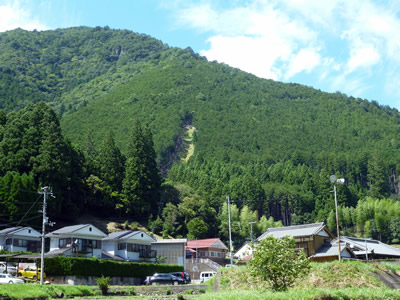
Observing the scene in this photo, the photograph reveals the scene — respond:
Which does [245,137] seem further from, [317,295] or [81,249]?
[317,295]

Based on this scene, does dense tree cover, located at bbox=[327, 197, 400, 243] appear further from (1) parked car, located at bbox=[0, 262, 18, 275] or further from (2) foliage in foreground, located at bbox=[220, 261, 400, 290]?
(1) parked car, located at bbox=[0, 262, 18, 275]

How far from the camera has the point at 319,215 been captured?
9912 cm

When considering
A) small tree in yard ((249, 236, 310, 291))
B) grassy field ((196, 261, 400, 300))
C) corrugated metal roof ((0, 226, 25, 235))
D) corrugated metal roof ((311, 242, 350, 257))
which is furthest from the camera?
corrugated metal roof ((0, 226, 25, 235))

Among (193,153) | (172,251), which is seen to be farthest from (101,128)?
(172,251)

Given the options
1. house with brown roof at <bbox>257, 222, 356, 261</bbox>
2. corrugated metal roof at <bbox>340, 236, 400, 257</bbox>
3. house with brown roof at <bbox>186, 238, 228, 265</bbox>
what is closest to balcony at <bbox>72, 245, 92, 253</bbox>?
house with brown roof at <bbox>257, 222, 356, 261</bbox>

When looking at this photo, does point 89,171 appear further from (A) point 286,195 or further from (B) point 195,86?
(B) point 195,86

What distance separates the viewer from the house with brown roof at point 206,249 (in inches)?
2704

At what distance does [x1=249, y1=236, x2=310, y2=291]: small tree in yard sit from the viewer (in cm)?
2250

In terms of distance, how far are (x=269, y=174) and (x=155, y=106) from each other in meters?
60.4

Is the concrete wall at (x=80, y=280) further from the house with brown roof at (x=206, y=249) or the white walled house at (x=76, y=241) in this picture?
the house with brown roof at (x=206, y=249)

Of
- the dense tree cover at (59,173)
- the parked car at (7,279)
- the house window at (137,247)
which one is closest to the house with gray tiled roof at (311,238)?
the house window at (137,247)

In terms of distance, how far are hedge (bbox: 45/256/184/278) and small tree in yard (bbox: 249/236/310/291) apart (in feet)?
76.1

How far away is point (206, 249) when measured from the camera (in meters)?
69.2

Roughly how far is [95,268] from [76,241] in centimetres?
530
